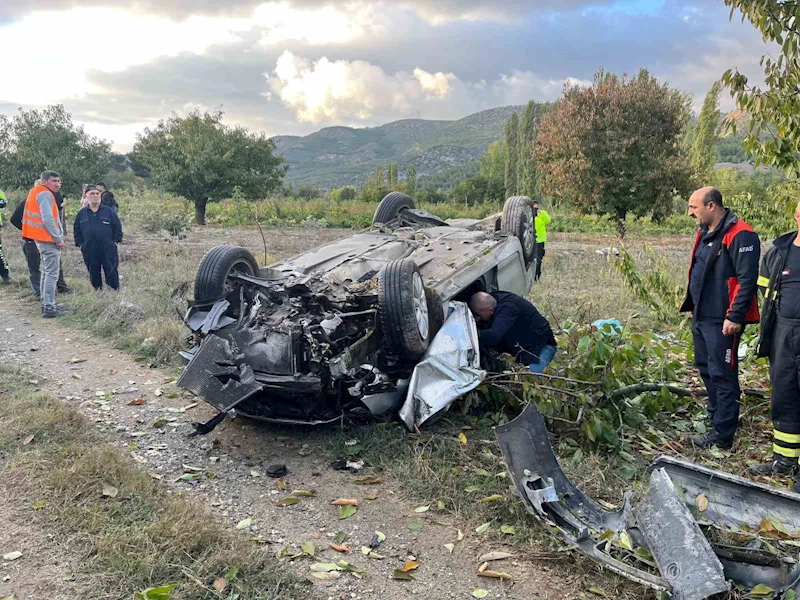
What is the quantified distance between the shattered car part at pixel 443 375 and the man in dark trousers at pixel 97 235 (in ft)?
18.9

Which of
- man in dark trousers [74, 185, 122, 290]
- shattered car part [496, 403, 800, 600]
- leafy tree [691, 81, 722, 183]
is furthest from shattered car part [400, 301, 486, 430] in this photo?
leafy tree [691, 81, 722, 183]

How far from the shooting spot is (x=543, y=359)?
196 inches

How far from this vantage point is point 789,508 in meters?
3.14

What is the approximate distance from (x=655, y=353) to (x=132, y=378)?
4650mm

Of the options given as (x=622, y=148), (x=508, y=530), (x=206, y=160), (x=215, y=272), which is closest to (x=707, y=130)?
(x=622, y=148)

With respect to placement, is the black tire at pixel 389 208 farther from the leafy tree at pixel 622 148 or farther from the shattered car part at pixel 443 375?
the leafy tree at pixel 622 148

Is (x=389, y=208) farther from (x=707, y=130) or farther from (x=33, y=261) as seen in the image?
(x=707, y=130)

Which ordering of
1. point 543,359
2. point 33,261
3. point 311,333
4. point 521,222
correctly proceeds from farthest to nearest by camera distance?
point 33,261 < point 521,222 < point 543,359 < point 311,333

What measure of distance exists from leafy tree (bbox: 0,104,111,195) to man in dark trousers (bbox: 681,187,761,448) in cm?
2405

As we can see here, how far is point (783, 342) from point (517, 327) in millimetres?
1962

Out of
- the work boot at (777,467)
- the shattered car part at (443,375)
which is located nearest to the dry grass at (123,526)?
the shattered car part at (443,375)

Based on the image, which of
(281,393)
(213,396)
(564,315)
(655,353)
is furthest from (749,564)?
(564,315)

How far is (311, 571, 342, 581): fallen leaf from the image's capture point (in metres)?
2.97

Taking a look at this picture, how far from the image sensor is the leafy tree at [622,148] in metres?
17.1
